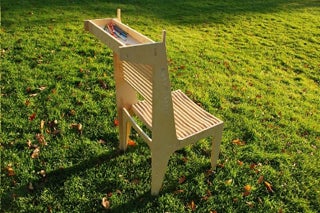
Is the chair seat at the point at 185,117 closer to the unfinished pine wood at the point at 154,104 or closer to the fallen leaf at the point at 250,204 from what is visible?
the unfinished pine wood at the point at 154,104

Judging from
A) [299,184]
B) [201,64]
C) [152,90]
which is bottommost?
[299,184]

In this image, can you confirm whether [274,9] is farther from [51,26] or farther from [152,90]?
[152,90]

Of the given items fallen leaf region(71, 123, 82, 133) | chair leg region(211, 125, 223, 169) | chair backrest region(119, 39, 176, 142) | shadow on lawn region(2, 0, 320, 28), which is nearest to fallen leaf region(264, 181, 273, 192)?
chair leg region(211, 125, 223, 169)

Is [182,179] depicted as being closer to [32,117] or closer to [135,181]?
[135,181]

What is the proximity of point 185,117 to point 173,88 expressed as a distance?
199 centimetres

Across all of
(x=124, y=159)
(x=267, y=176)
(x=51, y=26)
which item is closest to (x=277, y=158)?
(x=267, y=176)

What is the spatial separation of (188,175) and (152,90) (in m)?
1.39

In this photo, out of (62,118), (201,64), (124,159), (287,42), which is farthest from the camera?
(287,42)

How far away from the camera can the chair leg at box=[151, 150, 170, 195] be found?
118 inches

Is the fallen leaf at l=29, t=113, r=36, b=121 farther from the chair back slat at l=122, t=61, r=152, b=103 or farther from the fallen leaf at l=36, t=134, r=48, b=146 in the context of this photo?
the chair back slat at l=122, t=61, r=152, b=103

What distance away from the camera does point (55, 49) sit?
6.20 meters

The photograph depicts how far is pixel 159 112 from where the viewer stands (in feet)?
8.82

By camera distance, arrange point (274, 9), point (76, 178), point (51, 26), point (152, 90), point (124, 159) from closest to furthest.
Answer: point (152, 90)
point (76, 178)
point (124, 159)
point (51, 26)
point (274, 9)

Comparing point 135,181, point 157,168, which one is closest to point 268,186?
point 157,168
